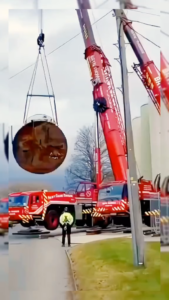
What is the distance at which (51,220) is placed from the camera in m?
2.62

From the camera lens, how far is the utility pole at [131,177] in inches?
103

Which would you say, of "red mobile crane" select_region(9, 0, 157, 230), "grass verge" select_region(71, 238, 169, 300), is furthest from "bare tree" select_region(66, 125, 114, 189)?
"grass verge" select_region(71, 238, 169, 300)

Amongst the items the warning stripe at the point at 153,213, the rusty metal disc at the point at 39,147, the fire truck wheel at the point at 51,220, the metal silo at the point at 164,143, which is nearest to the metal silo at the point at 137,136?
the metal silo at the point at 164,143

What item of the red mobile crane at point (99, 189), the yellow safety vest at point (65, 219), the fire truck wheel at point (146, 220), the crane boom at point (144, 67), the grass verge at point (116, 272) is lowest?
the grass verge at point (116, 272)

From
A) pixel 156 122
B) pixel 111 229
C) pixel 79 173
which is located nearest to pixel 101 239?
pixel 111 229

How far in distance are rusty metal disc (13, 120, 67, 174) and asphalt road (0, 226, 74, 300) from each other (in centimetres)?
51

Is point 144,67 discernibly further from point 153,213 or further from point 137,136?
point 153,213

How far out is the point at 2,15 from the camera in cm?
258

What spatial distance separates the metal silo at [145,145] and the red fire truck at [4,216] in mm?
1019

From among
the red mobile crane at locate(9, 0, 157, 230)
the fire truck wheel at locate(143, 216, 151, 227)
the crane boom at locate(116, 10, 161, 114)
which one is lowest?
the fire truck wheel at locate(143, 216, 151, 227)

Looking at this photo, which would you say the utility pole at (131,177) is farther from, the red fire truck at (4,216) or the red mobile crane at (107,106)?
the red fire truck at (4,216)

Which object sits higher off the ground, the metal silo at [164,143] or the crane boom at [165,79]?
the crane boom at [165,79]

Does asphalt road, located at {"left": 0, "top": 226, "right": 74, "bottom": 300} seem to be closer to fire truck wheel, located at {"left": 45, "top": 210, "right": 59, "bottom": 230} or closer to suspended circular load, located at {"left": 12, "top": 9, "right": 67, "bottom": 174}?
fire truck wheel, located at {"left": 45, "top": 210, "right": 59, "bottom": 230}

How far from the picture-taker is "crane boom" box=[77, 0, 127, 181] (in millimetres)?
2633
